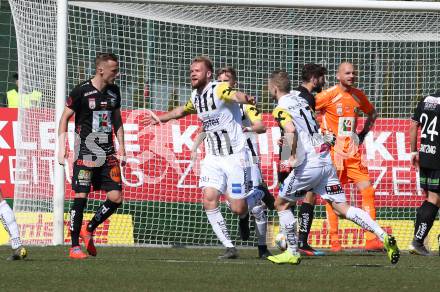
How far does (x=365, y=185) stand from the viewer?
46.3ft

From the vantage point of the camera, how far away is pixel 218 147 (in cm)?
1193

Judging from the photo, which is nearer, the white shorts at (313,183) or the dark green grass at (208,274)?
the dark green grass at (208,274)

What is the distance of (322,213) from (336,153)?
212 cm

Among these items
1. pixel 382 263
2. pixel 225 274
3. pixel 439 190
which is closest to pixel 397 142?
pixel 439 190

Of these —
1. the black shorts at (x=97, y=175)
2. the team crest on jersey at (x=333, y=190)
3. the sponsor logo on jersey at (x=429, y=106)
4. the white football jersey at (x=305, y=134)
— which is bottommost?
the team crest on jersey at (x=333, y=190)

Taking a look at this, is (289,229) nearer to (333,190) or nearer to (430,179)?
(333,190)

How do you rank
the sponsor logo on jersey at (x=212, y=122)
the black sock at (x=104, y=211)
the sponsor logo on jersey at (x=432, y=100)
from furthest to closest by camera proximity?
the sponsor logo on jersey at (x=432, y=100) → the black sock at (x=104, y=211) → the sponsor logo on jersey at (x=212, y=122)

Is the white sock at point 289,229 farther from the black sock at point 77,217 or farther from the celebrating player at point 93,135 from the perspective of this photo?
the black sock at point 77,217

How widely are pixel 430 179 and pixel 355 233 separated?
2.93 metres

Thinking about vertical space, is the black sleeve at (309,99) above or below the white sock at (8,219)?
above

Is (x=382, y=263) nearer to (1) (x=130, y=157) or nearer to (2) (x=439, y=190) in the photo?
(2) (x=439, y=190)

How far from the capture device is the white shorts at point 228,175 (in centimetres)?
1184

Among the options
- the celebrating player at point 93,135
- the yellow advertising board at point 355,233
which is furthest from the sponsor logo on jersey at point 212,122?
the yellow advertising board at point 355,233

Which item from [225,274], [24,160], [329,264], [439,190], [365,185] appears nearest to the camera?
[225,274]
